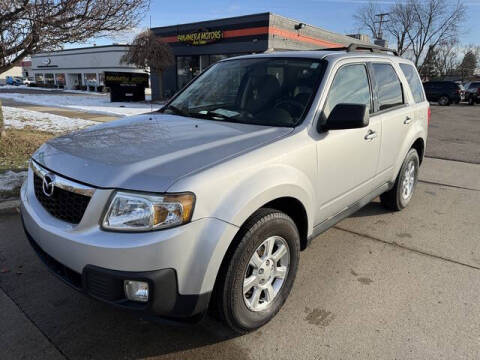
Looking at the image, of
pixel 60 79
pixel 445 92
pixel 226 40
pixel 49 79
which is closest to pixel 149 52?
pixel 226 40

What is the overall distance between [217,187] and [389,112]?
8.58ft

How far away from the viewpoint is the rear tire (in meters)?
4.48

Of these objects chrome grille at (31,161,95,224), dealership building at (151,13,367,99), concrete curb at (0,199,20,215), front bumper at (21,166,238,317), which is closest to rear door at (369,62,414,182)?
front bumper at (21,166,238,317)

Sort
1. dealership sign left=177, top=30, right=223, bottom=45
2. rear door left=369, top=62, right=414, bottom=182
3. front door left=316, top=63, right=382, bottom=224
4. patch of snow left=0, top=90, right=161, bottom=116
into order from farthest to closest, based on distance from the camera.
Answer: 1. dealership sign left=177, top=30, right=223, bottom=45
2. patch of snow left=0, top=90, right=161, bottom=116
3. rear door left=369, top=62, right=414, bottom=182
4. front door left=316, top=63, right=382, bottom=224

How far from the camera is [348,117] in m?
2.67

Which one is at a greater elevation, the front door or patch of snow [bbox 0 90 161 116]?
the front door

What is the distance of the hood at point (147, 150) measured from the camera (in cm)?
200

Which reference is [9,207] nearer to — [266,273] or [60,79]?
[266,273]

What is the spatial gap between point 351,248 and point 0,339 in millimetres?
3023

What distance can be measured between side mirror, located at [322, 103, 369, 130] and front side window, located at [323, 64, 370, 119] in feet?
0.52

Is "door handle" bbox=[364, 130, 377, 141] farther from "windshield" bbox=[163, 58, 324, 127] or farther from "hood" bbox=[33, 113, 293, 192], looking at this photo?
"hood" bbox=[33, 113, 293, 192]

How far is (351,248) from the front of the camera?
3779mm

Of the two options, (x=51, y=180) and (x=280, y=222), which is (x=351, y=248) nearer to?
(x=280, y=222)

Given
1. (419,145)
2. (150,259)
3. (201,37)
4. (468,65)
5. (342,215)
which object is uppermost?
(468,65)
